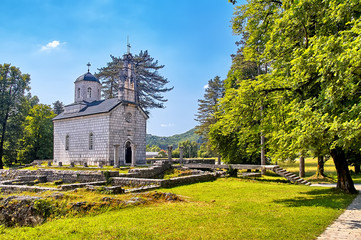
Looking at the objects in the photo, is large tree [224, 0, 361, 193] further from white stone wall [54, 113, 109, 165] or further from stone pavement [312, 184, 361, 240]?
white stone wall [54, 113, 109, 165]

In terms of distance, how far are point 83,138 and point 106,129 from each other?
4.35 meters

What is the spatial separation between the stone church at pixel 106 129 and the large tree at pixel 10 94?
10.8 meters

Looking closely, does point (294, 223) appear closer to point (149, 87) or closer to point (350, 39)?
point (350, 39)

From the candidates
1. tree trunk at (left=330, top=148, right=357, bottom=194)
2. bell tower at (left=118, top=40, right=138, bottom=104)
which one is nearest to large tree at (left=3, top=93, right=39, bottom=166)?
bell tower at (left=118, top=40, right=138, bottom=104)

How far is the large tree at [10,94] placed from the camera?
136 ft

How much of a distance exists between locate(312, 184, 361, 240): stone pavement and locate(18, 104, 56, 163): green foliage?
46659mm

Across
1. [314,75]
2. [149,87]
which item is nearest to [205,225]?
[314,75]

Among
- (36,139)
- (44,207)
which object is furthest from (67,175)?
(36,139)

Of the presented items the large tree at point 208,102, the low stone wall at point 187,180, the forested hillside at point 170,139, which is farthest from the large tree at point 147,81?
the forested hillside at point 170,139

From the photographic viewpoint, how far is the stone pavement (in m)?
6.50

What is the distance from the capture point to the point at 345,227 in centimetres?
730

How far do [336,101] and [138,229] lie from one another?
7318mm

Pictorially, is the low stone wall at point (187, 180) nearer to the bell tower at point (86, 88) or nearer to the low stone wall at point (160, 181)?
the low stone wall at point (160, 181)

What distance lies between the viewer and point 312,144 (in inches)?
382
